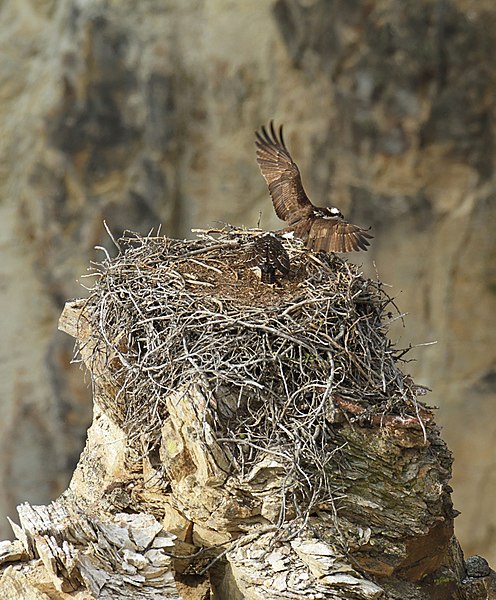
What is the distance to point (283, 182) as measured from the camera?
378 centimetres

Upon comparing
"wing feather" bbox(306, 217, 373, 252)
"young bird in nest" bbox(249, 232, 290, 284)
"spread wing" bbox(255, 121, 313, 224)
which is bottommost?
"young bird in nest" bbox(249, 232, 290, 284)

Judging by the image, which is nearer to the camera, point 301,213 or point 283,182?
point 301,213

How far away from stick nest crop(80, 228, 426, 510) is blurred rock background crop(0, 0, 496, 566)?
117 inches

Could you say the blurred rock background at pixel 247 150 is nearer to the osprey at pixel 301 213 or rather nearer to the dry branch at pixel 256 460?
the osprey at pixel 301 213

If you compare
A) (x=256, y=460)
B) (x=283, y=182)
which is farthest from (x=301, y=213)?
(x=256, y=460)

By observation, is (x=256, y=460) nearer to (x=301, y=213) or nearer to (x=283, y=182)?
(x=301, y=213)

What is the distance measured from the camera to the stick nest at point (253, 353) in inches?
103

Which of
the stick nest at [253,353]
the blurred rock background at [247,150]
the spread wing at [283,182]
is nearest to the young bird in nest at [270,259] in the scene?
the stick nest at [253,353]

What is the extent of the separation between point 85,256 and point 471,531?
11.0ft

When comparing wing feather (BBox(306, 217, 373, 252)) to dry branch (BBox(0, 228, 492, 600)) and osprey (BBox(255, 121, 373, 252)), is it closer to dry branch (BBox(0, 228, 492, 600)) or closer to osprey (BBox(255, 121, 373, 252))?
osprey (BBox(255, 121, 373, 252))

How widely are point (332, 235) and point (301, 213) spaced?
0.31 metres

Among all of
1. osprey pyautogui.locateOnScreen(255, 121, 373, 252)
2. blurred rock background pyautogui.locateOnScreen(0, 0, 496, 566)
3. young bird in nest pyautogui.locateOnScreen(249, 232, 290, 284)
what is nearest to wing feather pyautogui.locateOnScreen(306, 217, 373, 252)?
osprey pyautogui.locateOnScreen(255, 121, 373, 252)

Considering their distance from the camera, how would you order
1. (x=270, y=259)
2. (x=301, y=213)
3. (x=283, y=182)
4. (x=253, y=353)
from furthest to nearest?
(x=283, y=182), (x=301, y=213), (x=270, y=259), (x=253, y=353)

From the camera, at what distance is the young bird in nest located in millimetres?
3152
